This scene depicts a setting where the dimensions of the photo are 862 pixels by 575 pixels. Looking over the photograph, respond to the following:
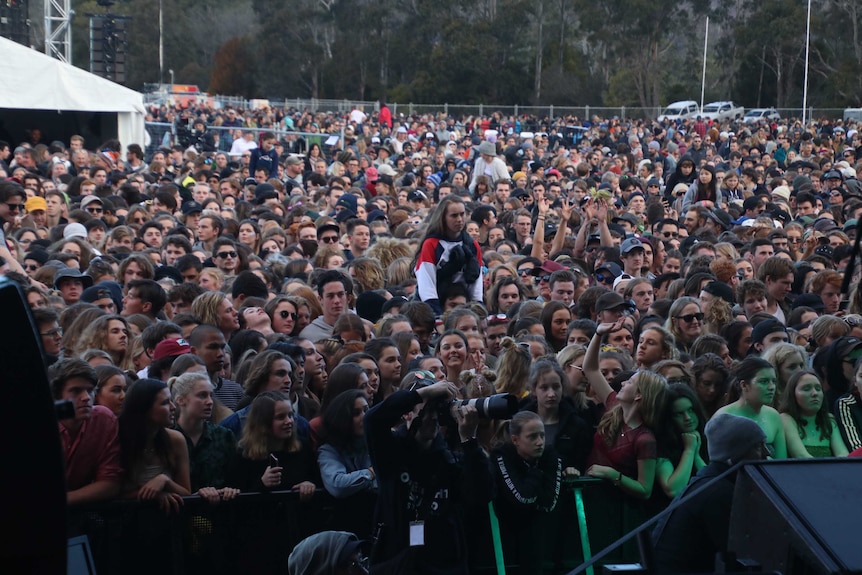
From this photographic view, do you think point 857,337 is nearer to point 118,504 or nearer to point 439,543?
point 439,543

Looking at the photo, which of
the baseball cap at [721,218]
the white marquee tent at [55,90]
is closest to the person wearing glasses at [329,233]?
the baseball cap at [721,218]

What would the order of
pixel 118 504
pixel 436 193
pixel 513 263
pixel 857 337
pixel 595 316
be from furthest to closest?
pixel 436 193 < pixel 513 263 < pixel 595 316 < pixel 857 337 < pixel 118 504

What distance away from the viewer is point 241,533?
5.20 m

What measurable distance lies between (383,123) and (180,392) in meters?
33.0

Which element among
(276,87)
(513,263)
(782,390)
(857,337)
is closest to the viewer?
(782,390)

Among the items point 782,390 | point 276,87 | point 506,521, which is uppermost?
point 276,87

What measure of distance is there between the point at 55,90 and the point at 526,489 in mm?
17932

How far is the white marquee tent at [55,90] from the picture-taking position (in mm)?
20125

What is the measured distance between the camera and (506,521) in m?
5.36

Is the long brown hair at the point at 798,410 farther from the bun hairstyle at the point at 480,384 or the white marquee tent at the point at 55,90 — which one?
the white marquee tent at the point at 55,90

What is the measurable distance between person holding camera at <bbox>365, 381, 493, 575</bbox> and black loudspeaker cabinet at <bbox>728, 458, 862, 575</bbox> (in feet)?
5.38

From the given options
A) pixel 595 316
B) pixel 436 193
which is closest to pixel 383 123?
pixel 436 193

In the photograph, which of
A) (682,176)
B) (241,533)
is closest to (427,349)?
(241,533)

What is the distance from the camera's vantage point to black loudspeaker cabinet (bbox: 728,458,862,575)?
2771 millimetres
